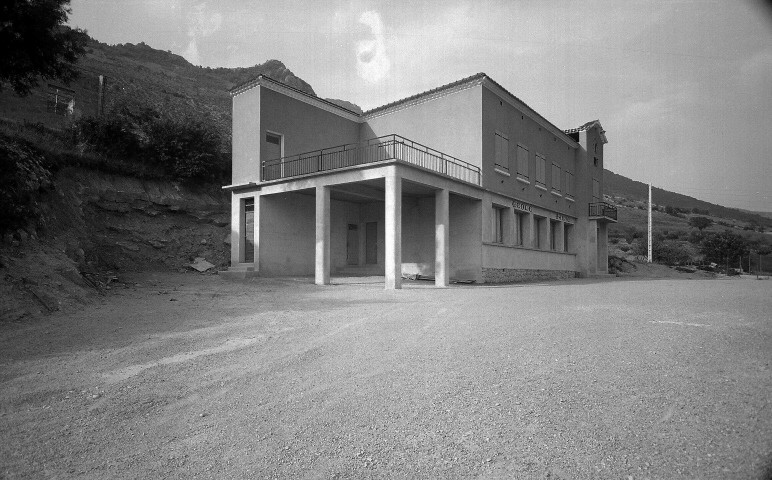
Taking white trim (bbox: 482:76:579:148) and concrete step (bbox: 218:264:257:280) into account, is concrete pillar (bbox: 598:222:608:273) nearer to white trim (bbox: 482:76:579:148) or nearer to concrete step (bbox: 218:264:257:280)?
white trim (bbox: 482:76:579:148)

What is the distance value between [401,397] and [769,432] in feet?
9.00

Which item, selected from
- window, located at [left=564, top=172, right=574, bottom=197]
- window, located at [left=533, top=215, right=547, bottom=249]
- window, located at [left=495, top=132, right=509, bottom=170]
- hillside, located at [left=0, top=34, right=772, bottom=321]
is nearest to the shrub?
window, located at [left=564, top=172, right=574, bottom=197]

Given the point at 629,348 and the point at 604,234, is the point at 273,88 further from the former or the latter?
the point at 604,234

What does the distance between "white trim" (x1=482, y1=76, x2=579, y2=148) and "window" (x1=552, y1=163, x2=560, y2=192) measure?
6.44 feet

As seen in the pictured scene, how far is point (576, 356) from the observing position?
5.53 metres

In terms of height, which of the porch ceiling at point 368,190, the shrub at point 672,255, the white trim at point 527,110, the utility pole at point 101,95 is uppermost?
the utility pole at point 101,95

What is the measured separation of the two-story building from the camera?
18.1 meters

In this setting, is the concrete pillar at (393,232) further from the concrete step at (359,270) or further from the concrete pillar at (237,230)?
the concrete pillar at (237,230)

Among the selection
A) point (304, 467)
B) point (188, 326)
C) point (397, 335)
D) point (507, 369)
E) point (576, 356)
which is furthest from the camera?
point (188, 326)

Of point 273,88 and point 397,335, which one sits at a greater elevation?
point 273,88

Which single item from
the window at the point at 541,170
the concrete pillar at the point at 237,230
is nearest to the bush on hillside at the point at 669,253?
the window at the point at 541,170

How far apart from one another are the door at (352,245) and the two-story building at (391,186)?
5 centimetres

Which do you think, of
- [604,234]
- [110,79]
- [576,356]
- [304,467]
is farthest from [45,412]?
[110,79]

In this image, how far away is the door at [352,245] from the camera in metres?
24.1
